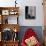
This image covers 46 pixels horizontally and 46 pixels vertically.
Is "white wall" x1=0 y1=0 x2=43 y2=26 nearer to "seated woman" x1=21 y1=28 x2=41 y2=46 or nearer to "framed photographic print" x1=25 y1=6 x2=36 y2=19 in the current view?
"framed photographic print" x1=25 y1=6 x2=36 y2=19

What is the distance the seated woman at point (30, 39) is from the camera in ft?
16.4

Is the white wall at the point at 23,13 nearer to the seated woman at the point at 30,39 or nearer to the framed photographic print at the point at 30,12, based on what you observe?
the framed photographic print at the point at 30,12

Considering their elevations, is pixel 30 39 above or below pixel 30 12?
below

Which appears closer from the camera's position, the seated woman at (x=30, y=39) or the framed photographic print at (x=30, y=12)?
the seated woman at (x=30, y=39)

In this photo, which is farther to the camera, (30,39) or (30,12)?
(30,12)

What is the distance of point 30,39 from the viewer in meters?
5.04

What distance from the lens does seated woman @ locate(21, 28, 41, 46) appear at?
5.00 metres

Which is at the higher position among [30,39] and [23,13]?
[23,13]

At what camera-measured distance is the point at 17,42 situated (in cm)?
525

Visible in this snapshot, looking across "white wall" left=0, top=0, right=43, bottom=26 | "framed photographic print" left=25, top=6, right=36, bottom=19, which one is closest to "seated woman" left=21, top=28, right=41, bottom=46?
"white wall" left=0, top=0, right=43, bottom=26

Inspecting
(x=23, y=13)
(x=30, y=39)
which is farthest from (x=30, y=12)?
(x=30, y=39)

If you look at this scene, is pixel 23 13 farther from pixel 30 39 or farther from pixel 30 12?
pixel 30 39

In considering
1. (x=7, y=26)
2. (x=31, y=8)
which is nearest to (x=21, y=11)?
(x=31, y=8)

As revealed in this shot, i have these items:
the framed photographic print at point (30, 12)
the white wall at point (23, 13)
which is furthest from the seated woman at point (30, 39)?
the framed photographic print at point (30, 12)
